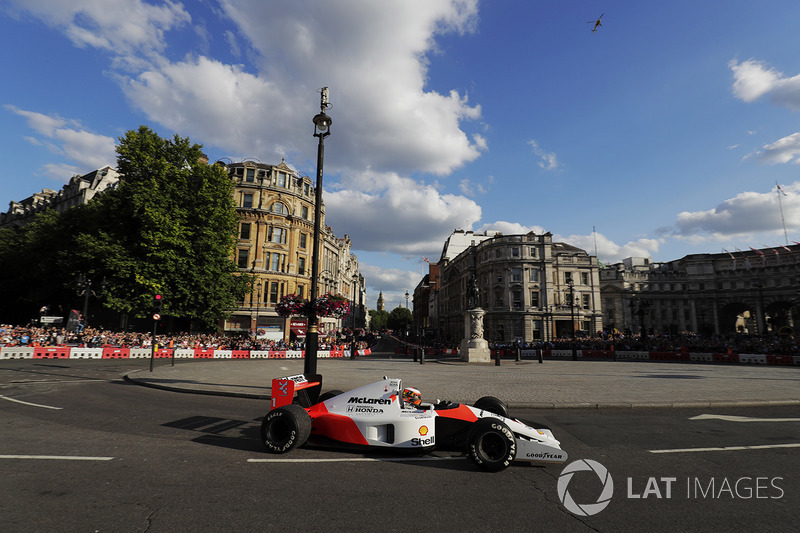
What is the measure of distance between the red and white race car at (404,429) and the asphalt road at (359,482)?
9.9 inches

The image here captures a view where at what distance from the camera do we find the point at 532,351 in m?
33.5

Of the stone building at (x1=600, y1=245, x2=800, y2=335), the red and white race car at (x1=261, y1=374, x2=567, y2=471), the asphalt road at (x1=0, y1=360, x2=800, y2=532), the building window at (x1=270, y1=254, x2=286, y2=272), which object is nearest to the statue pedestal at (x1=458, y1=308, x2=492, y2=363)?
the asphalt road at (x1=0, y1=360, x2=800, y2=532)

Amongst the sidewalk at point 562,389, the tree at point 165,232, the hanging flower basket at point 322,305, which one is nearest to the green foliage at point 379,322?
the tree at point 165,232

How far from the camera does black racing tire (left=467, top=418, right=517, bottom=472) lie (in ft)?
17.4

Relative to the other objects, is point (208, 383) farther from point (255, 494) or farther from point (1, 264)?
point (1, 264)

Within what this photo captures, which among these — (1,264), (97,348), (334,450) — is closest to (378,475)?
(334,450)

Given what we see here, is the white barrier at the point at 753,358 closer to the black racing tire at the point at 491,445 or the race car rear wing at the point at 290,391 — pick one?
the black racing tire at the point at 491,445

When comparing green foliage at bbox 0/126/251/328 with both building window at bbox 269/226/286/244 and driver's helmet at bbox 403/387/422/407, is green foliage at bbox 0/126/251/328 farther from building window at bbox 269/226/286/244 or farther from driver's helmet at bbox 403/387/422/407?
driver's helmet at bbox 403/387/422/407

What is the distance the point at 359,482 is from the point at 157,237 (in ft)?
93.3

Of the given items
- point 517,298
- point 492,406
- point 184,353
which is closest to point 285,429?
point 492,406

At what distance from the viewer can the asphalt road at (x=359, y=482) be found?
12.5 feet

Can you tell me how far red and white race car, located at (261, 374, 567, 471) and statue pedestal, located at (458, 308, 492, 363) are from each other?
2190 cm

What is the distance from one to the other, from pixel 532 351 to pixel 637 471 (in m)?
30.0

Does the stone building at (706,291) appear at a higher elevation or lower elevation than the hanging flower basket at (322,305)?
higher
